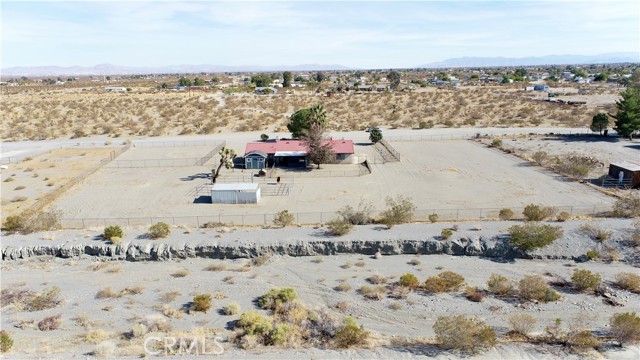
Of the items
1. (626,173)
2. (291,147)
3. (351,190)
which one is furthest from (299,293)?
(626,173)

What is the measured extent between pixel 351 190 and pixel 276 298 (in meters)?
20.8

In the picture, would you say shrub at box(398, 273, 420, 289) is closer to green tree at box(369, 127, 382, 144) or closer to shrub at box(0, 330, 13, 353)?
shrub at box(0, 330, 13, 353)

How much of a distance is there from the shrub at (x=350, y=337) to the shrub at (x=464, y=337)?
3.32m

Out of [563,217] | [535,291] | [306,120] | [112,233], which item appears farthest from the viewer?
[306,120]

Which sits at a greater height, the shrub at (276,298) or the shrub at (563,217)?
the shrub at (563,217)

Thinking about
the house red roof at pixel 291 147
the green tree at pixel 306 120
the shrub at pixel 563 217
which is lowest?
the shrub at pixel 563 217

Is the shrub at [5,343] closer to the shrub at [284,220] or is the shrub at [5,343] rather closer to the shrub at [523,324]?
the shrub at [284,220]

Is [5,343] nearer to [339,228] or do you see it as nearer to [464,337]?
[339,228]

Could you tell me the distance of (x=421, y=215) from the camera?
35812 millimetres

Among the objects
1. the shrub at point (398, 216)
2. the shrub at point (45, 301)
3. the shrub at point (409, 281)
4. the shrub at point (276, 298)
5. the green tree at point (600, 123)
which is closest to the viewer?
the shrub at point (276, 298)

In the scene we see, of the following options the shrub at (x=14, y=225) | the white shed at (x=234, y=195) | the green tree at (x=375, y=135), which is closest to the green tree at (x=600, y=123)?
the green tree at (x=375, y=135)

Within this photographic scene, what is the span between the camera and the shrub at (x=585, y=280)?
24792 millimetres

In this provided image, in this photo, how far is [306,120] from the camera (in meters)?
58.3

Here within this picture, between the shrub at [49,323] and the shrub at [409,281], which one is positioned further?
the shrub at [409,281]
